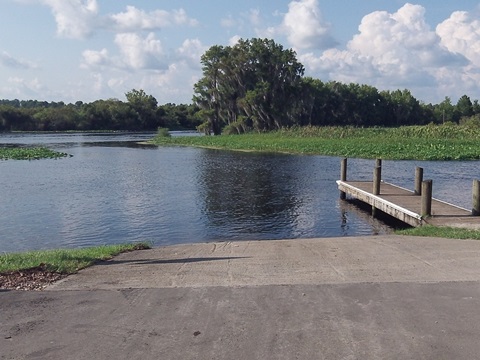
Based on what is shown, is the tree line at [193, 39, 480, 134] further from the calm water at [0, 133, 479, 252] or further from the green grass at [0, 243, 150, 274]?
the green grass at [0, 243, 150, 274]

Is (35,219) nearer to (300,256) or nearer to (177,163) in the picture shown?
(300,256)

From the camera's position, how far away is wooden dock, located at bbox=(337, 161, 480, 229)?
14679mm

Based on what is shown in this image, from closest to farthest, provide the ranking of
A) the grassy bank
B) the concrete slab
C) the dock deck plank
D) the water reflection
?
the concrete slab
the dock deck plank
the water reflection
the grassy bank

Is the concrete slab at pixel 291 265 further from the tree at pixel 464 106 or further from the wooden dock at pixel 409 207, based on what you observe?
the tree at pixel 464 106

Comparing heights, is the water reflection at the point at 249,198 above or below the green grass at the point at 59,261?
below

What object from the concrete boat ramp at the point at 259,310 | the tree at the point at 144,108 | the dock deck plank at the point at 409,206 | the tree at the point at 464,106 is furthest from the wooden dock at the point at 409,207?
the tree at the point at 144,108

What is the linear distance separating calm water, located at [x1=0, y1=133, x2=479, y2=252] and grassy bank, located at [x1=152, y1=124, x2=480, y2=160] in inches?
197

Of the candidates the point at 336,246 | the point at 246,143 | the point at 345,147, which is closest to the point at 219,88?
the point at 246,143

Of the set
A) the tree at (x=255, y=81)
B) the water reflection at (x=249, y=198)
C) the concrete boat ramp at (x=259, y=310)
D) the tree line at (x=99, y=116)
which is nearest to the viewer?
the concrete boat ramp at (x=259, y=310)

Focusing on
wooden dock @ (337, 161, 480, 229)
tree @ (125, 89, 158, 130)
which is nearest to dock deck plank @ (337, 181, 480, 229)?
wooden dock @ (337, 161, 480, 229)

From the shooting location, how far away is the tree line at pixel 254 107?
87062 millimetres

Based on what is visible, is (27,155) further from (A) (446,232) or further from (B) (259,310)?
(B) (259,310)

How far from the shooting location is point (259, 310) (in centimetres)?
691

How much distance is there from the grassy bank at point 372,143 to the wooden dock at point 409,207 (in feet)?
71.7
